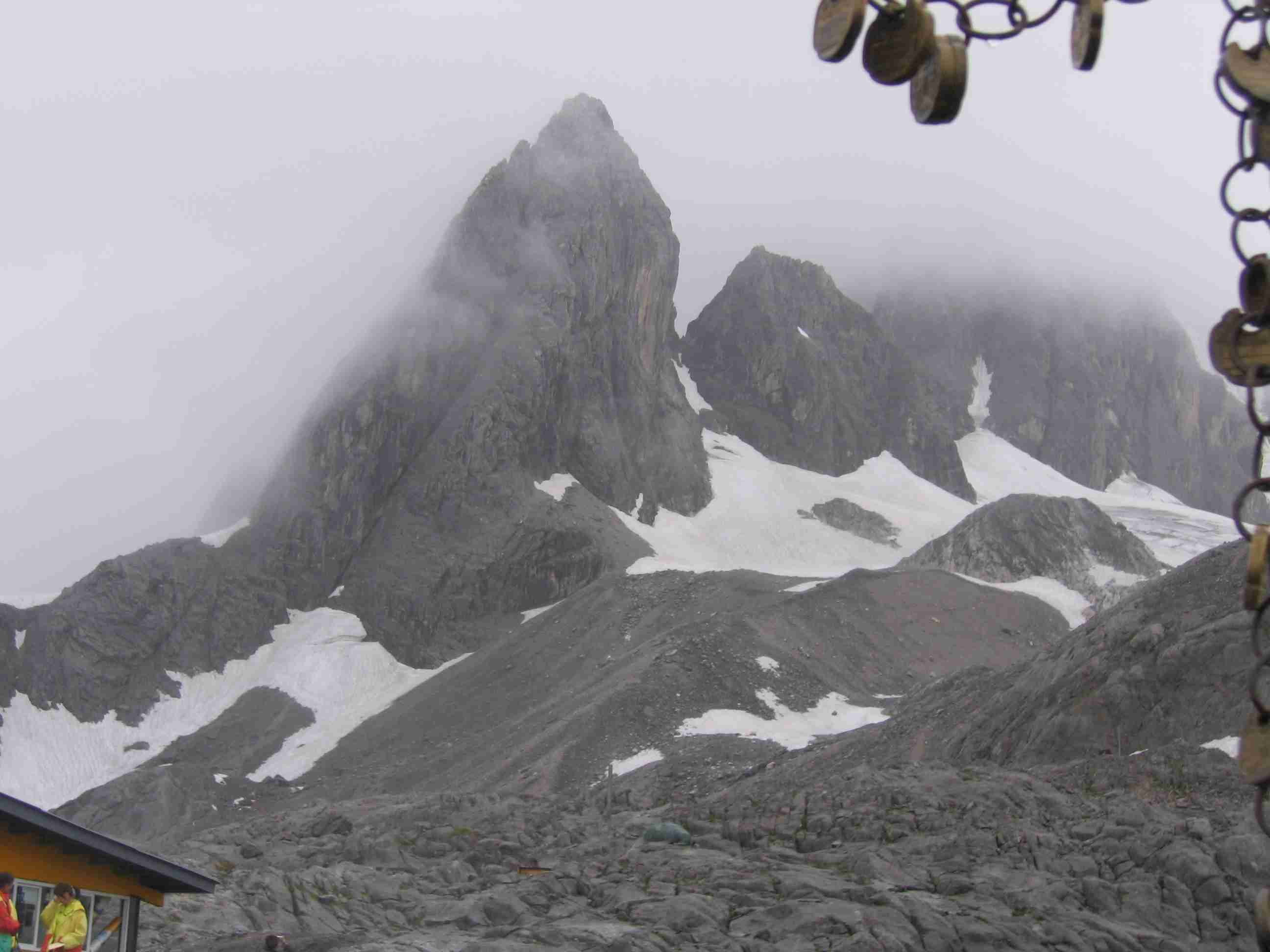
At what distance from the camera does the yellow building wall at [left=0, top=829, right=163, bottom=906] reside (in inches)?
642

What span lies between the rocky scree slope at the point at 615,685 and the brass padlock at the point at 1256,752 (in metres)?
54.9

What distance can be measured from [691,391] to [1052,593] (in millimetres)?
70766

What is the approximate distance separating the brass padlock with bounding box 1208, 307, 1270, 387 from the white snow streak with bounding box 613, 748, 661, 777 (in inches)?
2253

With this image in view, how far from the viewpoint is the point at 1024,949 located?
21984mm

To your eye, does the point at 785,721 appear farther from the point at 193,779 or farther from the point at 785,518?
the point at 785,518

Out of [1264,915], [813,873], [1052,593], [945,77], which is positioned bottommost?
[813,873]

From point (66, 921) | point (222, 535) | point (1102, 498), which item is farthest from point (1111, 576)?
point (66, 921)

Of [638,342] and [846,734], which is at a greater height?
[638,342]

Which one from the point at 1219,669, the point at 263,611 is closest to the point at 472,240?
the point at 263,611

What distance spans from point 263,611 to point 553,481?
87.3ft

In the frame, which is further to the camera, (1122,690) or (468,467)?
(468,467)

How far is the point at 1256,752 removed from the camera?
4434 mm

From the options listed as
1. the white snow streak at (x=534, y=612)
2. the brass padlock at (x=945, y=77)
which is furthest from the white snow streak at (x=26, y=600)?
the brass padlock at (x=945, y=77)

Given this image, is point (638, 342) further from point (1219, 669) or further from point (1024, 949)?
point (1024, 949)
